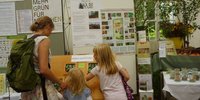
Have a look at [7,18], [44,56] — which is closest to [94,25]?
[7,18]

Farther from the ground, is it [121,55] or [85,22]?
[85,22]

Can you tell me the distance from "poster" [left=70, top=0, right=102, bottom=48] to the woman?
1452 millimetres

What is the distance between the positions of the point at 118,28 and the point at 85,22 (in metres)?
0.51

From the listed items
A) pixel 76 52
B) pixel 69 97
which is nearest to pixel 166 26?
pixel 76 52

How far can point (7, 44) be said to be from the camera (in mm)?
4227

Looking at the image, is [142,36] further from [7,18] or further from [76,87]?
[7,18]

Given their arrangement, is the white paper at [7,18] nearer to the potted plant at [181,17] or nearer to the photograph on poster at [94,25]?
the photograph on poster at [94,25]

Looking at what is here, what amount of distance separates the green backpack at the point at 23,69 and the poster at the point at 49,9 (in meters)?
1.54

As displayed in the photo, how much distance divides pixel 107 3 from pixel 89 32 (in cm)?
53

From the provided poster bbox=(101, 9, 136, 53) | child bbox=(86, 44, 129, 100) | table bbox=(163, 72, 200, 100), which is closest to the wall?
poster bbox=(101, 9, 136, 53)

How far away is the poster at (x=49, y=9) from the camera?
4.16m

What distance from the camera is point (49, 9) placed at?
4172 mm

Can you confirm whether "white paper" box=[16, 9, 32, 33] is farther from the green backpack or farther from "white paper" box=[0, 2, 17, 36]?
the green backpack

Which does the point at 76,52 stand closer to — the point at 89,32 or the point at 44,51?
the point at 89,32
